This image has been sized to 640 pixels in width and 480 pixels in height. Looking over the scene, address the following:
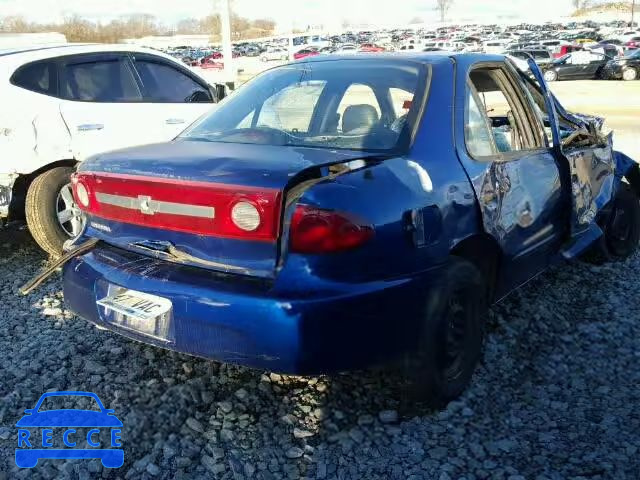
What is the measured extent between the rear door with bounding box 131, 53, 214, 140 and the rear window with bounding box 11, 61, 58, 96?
0.88 metres

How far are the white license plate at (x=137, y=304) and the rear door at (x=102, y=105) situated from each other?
10.3 ft

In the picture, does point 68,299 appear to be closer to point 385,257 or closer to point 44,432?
point 44,432

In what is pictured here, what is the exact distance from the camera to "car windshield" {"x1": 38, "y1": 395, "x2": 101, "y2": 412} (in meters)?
3.10

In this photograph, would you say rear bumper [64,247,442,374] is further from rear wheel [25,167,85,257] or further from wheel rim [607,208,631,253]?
wheel rim [607,208,631,253]

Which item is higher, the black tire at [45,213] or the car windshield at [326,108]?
the car windshield at [326,108]

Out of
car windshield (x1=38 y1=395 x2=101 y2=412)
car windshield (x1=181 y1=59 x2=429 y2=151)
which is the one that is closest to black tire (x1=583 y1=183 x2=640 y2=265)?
car windshield (x1=181 y1=59 x2=429 y2=151)

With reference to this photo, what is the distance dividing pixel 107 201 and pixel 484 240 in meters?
1.77

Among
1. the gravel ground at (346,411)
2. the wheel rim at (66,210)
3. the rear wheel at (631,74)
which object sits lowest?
the rear wheel at (631,74)

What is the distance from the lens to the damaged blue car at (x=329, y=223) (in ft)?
8.16

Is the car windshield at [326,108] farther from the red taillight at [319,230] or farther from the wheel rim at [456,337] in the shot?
the wheel rim at [456,337]

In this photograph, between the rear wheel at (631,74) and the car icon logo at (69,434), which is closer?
the car icon logo at (69,434)

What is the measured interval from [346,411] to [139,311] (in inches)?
41.6

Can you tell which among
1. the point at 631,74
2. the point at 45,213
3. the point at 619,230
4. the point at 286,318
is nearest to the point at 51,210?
the point at 45,213

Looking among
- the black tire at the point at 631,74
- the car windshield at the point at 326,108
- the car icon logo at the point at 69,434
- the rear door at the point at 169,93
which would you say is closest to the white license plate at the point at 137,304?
the car icon logo at the point at 69,434
